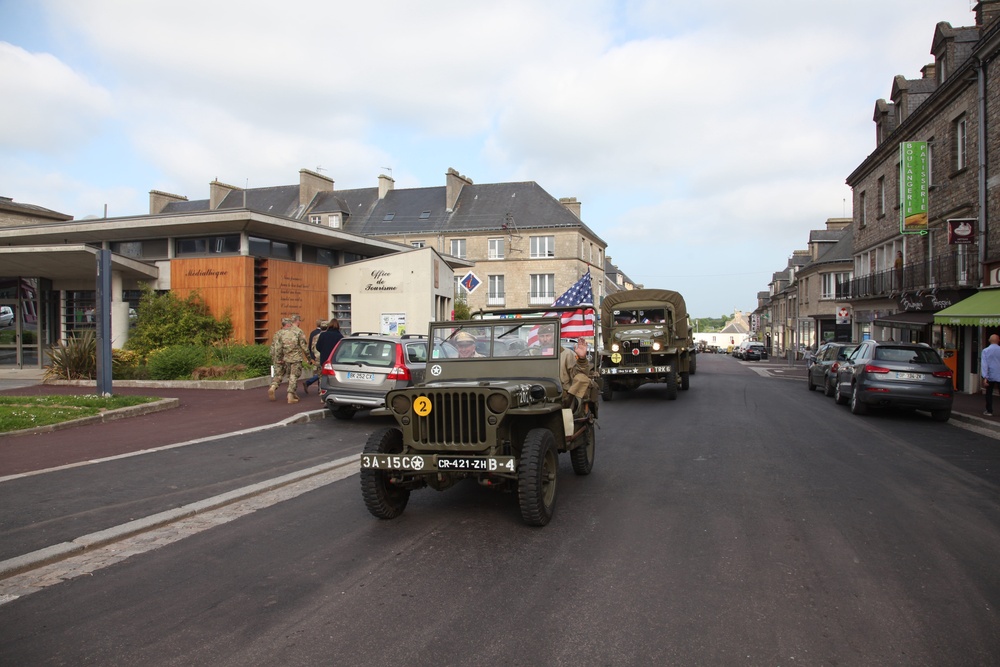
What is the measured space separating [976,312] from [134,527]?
60.4ft

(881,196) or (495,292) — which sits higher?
(881,196)

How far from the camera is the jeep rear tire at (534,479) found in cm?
532

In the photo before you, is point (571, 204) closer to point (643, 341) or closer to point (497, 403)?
point (643, 341)

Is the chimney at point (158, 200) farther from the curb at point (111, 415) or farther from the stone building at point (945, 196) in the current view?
the stone building at point (945, 196)

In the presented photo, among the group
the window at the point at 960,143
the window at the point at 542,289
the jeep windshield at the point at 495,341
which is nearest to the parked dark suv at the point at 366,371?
the jeep windshield at the point at 495,341

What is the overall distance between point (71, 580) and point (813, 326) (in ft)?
198

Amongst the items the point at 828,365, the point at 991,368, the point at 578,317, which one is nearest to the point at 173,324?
the point at 578,317

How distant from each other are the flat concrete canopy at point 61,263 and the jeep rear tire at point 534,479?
1545 centimetres

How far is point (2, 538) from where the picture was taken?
5195 mm

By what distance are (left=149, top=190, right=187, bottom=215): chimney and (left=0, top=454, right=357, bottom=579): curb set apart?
173ft

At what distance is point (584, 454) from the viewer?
24.7ft

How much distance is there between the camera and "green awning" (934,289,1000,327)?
15680 mm

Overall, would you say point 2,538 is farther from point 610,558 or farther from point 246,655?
point 610,558

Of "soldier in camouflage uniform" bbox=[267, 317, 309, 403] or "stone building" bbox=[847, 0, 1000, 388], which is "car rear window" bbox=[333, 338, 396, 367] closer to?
"soldier in camouflage uniform" bbox=[267, 317, 309, 403]
